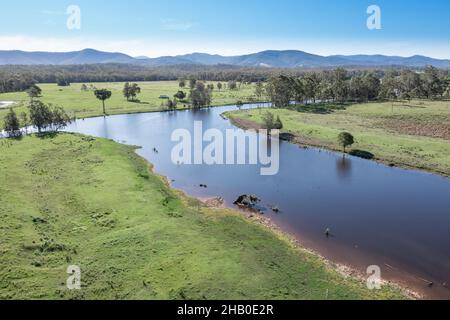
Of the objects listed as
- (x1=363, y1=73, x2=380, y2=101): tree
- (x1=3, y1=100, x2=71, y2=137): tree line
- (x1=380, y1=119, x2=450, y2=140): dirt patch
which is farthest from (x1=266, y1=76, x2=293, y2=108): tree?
(x1=3, y1=100, x2=71, y2=137): tree line

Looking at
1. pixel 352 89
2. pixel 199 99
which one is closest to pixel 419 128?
pixel 352 89

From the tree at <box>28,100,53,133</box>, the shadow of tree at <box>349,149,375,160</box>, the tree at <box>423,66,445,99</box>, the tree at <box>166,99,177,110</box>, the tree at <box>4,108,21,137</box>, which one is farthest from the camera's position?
the tree at <box>423,66,445,99</box>

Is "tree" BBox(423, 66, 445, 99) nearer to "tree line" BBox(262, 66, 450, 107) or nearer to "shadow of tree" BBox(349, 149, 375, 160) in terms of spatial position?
"tree line" BBox(262, 66, 450, 107)

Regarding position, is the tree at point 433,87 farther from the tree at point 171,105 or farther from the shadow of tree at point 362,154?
the tree at point 171,105

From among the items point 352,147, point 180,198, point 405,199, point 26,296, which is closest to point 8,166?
point 180,198

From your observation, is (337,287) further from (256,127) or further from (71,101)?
(71,101)

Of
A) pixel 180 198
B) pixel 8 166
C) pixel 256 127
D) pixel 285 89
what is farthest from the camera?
pixel 285 89
